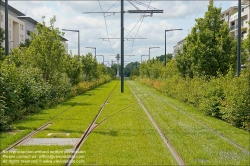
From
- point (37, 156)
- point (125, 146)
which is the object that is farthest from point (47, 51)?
point (37, 156)

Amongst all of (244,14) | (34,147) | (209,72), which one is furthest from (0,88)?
(244,14)

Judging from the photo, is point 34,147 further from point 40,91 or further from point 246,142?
point 40,91

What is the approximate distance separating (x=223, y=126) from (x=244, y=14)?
6419 cm

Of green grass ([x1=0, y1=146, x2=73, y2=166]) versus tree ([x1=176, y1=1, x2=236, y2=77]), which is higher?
tree ([x1=176, y1=1, x2=236, y2=77])

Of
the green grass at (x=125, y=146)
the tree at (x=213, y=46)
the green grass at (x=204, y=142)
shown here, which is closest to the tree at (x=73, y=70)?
the tree at (x=213, y=46)

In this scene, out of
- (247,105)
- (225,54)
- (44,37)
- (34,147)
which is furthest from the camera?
(44,37)

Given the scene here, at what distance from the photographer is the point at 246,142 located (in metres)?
11.1

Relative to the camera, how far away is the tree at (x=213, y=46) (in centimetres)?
2164

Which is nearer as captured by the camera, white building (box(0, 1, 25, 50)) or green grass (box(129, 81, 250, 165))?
green grass (box(129, 81, 250, 165))

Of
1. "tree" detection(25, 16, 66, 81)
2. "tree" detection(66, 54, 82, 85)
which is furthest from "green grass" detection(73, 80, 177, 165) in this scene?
"tree" detection(66, 54, 82, 85)

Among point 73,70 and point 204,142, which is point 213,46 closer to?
point 204,142

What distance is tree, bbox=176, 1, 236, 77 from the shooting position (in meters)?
21.6

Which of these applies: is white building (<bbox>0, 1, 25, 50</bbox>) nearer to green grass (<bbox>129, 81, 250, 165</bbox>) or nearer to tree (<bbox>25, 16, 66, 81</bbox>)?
tree (<bbox>25, 16, 66, 81</bbox>)

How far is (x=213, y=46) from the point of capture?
2178 centimetres
